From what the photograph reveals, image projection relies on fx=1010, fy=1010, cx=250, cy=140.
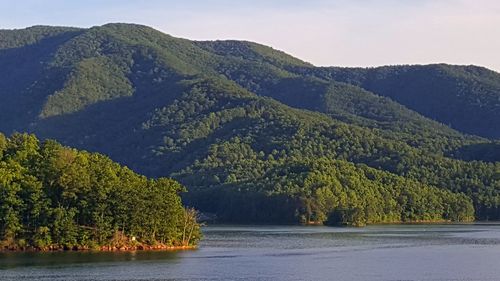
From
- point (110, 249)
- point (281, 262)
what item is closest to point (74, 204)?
point (110, 249)

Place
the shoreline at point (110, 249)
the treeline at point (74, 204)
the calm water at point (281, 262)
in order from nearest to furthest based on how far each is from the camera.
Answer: the calm water at point (281, 262) < the treeline at point (74, 204) < the shoreline at point (110, 249)

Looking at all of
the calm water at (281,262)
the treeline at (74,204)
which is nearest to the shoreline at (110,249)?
the treeline at (74,204)

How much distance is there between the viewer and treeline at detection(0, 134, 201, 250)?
10431cm

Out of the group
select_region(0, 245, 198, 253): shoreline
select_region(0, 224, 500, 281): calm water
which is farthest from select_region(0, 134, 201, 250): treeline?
select_region(0, 224, 500, 281): calm water

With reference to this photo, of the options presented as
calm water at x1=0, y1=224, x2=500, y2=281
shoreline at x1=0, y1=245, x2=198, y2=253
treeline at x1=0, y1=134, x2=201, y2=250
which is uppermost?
treeline at x1=0, y1=134, x2=201, y2=250

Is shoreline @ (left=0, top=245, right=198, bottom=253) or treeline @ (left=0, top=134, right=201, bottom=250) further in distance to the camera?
shoreline @ (left=0, top=245, right=198, bottom=253)

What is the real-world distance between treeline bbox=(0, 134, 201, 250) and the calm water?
362 cm

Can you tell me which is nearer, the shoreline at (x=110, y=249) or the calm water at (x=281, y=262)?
the calm water at (x=281, y=262)

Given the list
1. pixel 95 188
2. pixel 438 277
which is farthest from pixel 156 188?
pixel 438 277

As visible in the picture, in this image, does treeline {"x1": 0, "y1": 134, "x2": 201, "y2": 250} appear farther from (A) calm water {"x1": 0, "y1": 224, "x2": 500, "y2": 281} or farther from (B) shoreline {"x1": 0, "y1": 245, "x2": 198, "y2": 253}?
(A) calm water {"x1": 0, "y1": 224, "x2": 500, "y2": 281}

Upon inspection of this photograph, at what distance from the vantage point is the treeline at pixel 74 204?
104312 mm

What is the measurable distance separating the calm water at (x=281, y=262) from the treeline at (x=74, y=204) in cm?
362

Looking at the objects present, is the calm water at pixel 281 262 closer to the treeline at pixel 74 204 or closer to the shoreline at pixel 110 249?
the shoreline at pixel 110 249

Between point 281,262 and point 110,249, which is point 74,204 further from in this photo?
point 281,262
